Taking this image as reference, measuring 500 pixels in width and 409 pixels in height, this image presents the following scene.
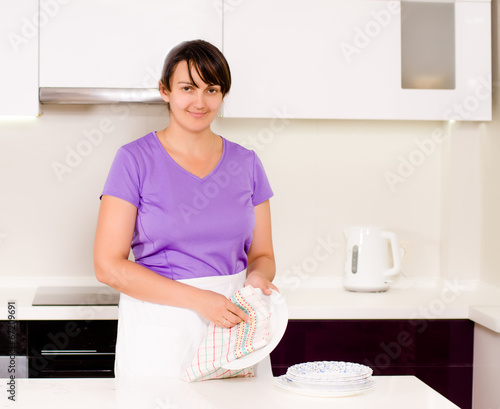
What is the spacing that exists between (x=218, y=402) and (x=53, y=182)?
1540 millimetres

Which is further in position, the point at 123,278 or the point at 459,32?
the point at 459,32

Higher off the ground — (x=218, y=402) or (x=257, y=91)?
(x=257, y=91)

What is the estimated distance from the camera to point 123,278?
1.34 metres

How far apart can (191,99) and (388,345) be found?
1.09 m

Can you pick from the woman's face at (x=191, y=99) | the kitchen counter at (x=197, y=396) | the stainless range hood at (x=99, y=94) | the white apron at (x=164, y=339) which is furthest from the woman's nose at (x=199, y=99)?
the stainless range hood at (x=99, y=94)

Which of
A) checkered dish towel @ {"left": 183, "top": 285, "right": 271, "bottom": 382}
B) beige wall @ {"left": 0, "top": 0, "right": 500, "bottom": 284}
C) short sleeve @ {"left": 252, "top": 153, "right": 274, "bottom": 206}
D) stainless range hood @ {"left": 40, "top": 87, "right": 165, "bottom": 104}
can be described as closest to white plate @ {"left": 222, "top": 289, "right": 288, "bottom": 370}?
checkered dish towel @ {"left": 183, "top": 285, "right": 271, "bottom": 382}

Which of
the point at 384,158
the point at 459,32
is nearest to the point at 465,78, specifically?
the point at 459,32

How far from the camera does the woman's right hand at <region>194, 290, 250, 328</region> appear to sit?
1.28 metres

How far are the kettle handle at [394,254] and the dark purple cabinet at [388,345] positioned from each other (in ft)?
0.95

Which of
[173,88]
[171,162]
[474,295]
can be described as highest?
[173,88]

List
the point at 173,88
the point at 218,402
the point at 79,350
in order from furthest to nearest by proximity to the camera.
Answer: the point at 79,350 < the point at 173,88 < the point at 218,402

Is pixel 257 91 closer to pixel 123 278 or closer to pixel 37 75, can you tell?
pixel 37 75

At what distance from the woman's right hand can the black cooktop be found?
0.86 metres

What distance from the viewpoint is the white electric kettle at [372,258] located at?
2.34 m
